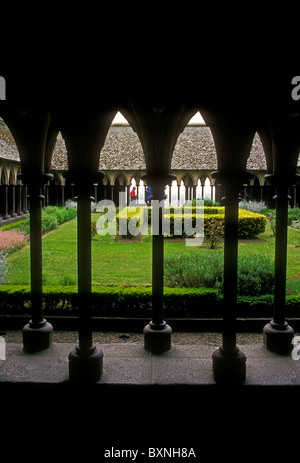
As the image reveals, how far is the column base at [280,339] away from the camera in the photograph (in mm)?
3691

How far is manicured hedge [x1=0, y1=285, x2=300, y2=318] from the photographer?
5.64 metres

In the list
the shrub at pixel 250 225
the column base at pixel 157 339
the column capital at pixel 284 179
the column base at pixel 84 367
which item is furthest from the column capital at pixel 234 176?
the shrub at pixel 250 225

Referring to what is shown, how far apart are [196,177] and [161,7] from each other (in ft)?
81.1

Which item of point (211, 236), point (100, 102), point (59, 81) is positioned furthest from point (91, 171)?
point (211, 236)

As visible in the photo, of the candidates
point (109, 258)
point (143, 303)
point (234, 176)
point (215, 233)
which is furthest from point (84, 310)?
point (215, 233)

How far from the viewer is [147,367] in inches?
135

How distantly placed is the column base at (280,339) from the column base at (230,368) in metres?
0.67

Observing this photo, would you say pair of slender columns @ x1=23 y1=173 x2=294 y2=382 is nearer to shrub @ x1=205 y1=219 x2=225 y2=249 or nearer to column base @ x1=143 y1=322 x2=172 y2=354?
column base @ x1=143 y1=322 x2=172 y2=354

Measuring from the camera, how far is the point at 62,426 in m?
3.06

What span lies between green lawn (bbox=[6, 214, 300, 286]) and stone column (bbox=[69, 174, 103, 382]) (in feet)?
11.5

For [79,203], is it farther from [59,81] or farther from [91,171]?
[59,81]

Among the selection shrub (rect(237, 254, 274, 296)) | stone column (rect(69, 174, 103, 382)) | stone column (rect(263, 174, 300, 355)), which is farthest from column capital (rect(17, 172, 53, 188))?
shrub (rect(237, 254, 274, 296))

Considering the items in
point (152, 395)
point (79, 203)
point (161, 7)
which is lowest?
point (152, 395)

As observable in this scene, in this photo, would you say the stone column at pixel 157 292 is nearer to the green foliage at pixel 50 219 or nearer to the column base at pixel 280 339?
the column base at pixel 280 339
